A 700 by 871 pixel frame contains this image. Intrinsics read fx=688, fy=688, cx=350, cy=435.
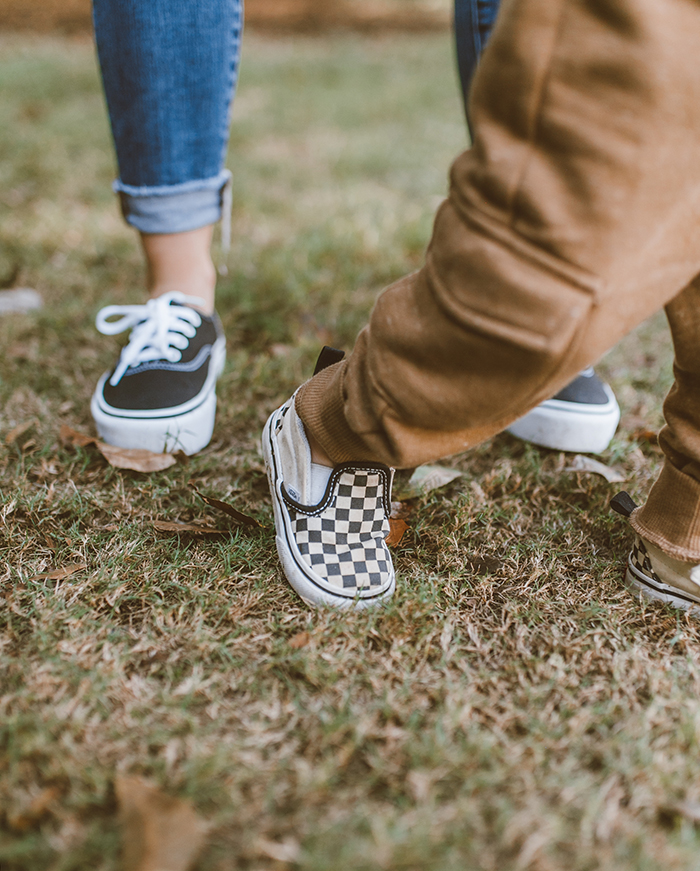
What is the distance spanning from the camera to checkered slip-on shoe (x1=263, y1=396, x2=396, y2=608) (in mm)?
1029

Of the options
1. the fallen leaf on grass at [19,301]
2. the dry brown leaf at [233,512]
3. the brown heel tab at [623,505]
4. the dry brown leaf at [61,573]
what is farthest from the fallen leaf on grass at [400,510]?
the fallen leaf on grass at [19,301]

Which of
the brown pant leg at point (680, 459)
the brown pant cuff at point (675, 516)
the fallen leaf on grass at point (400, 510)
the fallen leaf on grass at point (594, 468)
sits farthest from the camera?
the fallen leaf on grass at point (594, 468)

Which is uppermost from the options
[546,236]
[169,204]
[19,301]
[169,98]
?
[546,236]

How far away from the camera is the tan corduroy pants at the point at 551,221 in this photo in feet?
2.23

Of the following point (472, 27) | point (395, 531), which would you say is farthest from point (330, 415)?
point (472, 27)

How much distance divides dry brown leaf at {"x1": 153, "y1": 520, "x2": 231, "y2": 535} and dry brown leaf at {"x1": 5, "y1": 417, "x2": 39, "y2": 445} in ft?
1.37

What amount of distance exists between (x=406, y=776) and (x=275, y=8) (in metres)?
10.7

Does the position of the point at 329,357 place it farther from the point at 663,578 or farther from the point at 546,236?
the point at 663,578

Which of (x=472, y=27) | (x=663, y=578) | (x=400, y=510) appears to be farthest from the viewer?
(x=472, y=27)

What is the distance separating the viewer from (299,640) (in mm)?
968

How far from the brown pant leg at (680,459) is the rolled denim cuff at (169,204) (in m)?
0.98

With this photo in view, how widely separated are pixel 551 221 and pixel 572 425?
76 centimetres

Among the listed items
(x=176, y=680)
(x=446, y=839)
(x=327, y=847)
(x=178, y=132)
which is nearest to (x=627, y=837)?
(x=446, y=839)

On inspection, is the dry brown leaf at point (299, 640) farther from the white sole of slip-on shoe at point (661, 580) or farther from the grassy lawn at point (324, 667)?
the white sole of slip-on shoe at point (661, 580)
